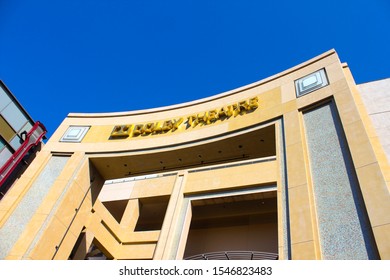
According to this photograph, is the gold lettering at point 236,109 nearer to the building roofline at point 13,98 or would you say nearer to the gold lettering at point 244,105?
the gold lettering at point 244,105

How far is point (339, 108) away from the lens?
488 inches

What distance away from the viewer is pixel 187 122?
738 inches

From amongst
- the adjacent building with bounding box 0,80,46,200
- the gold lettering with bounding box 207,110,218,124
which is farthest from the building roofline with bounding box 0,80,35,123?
the gold lettering with bounding box 207,110,218,124

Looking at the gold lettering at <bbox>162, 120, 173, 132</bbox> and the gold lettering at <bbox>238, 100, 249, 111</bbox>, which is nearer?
the gold lettering at <bbox>238, 100, 249, 111</bbox>

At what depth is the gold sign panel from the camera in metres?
17.0

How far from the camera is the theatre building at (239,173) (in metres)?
9.59

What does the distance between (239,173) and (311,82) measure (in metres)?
6.15

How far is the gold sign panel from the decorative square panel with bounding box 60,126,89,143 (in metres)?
2.00

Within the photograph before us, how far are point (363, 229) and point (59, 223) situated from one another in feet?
44.1

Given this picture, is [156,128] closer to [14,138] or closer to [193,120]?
[193,120]

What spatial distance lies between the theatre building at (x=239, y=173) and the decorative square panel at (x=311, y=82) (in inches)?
2.5

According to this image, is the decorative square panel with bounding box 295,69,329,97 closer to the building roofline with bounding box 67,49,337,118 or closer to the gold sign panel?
the building roofline with bounding box 67,49,337,118
